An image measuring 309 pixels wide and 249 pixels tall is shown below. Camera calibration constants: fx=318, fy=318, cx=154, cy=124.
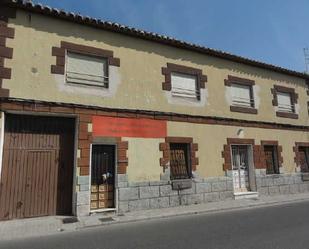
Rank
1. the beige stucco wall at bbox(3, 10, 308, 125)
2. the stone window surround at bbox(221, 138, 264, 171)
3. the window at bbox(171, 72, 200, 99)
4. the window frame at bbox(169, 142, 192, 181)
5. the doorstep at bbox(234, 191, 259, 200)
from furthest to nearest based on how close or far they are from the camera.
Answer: the doorstep at bbox(234, 191, 259, 200) < the stone window surround at bbox(221, 138, 264, 171) < the window at bbox(171, 72, 200, 99) < the window frame at bbox(169, 142, 192, 181) < the beige stucco wall at bbox(3, 10, 308, 125)

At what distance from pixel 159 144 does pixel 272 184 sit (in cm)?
604

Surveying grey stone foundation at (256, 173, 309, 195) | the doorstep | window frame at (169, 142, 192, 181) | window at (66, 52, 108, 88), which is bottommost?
the doorstep

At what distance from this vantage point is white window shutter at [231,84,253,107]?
13.5 meters

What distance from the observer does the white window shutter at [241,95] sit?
44.4 feet

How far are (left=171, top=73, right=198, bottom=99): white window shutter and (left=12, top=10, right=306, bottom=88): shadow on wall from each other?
2.16 feet

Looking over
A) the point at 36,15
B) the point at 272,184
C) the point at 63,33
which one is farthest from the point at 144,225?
the point at 272,184

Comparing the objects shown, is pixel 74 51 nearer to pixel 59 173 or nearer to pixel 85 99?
pixel 85 99

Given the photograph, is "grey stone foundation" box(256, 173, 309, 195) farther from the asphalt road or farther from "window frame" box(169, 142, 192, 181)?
the asphalt road

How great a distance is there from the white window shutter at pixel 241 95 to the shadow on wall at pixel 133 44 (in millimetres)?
607

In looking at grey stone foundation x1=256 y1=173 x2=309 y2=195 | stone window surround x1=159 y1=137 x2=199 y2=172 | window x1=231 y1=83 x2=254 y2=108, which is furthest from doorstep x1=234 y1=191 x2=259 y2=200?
window x1=231 y1=83 x2=254 y2=108

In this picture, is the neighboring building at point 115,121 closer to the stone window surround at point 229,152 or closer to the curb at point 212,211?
the stone window surround at point 229,152

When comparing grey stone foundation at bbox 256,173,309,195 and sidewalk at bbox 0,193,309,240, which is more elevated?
grey stone foundation at bbox 256,173,309,195

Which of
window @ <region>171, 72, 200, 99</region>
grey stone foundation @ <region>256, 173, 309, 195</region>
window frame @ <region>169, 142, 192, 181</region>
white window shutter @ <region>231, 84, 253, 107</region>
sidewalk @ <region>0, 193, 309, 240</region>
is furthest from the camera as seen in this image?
white window shutter @ <region>231, 84, 253, 107</region>

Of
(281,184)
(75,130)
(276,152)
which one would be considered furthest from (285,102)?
(75,130)
